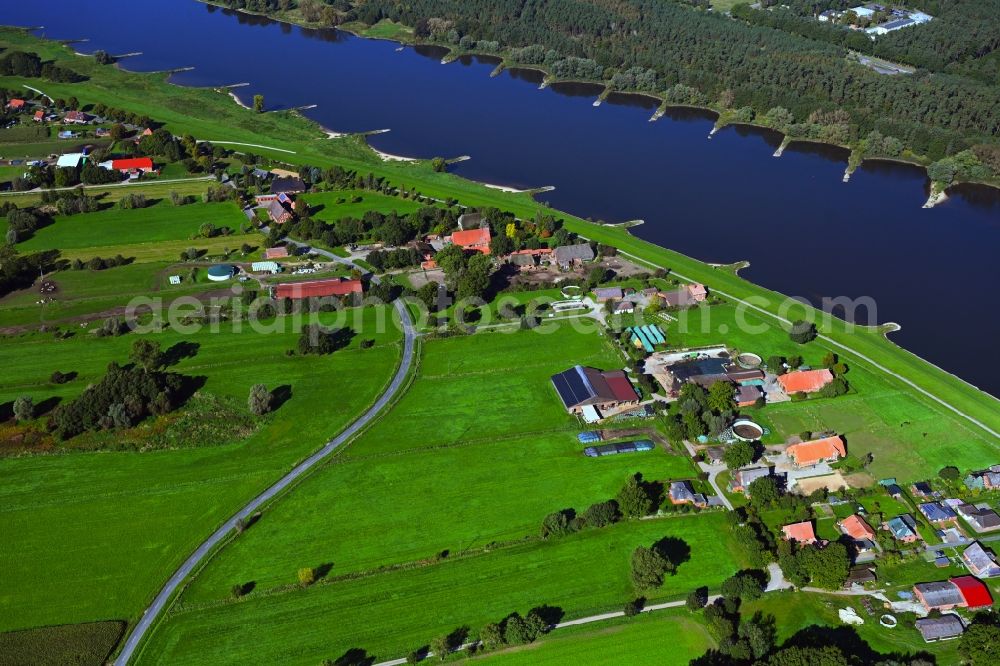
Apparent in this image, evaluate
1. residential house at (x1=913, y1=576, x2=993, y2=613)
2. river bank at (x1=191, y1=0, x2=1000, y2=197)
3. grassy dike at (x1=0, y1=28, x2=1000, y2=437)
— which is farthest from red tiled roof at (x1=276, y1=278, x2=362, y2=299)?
river bank at (x1=191, y1=0, x2=1000, y2=197)

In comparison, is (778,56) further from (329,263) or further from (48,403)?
(48,403)

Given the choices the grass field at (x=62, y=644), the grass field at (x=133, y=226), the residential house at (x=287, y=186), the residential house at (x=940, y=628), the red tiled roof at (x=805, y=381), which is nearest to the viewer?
the grass field at (x=62, y=644)

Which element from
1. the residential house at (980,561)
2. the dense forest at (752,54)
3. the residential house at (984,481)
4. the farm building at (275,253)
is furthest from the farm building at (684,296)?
the dense forest at (752,54)

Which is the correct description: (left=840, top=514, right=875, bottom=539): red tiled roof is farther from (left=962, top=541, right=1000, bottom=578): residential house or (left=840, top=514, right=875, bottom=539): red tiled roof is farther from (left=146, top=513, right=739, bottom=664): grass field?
(left=146, top=513, right=739, bottom=664): grass field

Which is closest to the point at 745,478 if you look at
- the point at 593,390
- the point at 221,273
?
the point at 593,390

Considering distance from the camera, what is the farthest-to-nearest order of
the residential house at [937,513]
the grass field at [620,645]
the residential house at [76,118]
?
the residential house at [76,118], the residential house at [937,513], the grass field at [620,645]

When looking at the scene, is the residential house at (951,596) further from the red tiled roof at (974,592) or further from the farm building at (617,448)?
the farm building at (617,448)

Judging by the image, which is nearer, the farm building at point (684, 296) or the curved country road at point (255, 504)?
the curved country road at point (255, 504)
